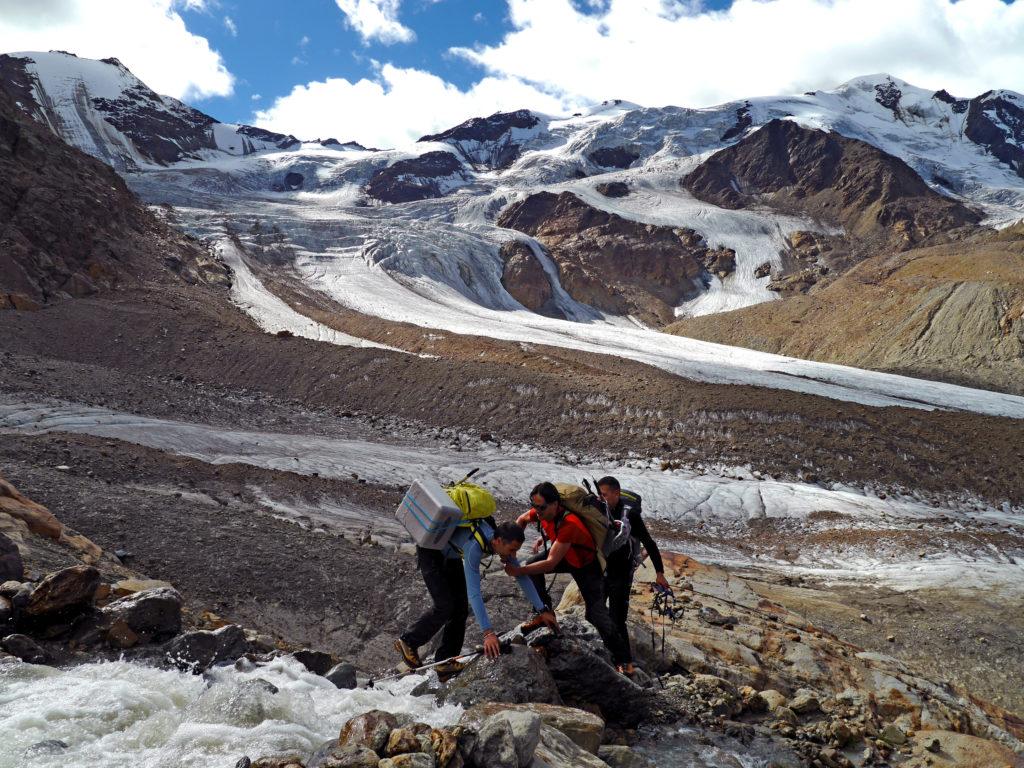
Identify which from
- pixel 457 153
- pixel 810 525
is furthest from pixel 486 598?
pixel 457 153

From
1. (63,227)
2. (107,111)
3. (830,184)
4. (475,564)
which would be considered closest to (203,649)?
(475,564)

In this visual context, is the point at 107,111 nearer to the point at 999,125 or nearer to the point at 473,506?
the point at 473,506

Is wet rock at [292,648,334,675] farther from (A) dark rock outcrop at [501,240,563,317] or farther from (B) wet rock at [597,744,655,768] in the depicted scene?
(A) dark rock outcrop at [501,240,563,317]

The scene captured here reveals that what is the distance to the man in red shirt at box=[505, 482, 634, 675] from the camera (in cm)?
538

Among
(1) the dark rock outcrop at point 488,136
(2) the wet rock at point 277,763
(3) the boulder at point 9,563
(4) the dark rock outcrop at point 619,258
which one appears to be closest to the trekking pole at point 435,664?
(2) the wet rock at point 277,763

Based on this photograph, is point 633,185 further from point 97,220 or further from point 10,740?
point 10,740

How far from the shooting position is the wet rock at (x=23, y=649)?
4680 millimetres

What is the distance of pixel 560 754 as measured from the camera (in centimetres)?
401

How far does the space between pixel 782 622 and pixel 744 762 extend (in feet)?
12.1

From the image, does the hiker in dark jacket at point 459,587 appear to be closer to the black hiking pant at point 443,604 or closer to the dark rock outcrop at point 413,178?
the black hiking pant at point 443,604

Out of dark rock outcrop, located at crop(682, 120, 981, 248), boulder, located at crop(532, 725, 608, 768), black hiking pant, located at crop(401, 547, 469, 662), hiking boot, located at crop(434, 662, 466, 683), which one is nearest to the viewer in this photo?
boulder, located at crop(532, 725, 608, 768)

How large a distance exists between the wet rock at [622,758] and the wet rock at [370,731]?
1476 millimetres

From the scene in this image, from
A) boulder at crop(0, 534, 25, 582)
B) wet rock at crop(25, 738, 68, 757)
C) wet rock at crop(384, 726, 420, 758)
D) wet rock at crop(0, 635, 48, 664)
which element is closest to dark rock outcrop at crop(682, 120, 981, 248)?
wet rock at crop(384, 726, 420, 758)

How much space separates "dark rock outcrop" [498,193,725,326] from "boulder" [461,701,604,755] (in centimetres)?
6089
